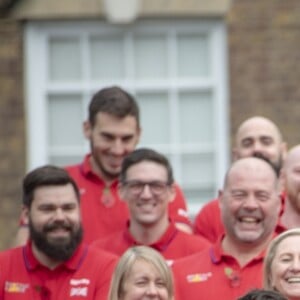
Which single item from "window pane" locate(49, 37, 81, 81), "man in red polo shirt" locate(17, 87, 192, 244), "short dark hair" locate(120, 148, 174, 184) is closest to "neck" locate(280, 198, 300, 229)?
"man in red polo shirt" locate(17, 87, 192, 244)

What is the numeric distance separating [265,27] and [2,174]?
2552mm

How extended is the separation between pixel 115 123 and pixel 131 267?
6.55 ft

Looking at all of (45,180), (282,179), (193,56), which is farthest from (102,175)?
(193,56)

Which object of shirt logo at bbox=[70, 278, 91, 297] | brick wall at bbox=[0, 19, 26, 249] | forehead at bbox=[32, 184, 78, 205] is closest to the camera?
shirt logo at bbox=[70, 278, 91, 297]

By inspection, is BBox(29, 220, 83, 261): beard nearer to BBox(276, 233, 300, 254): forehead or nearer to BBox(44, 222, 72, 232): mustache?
BBox(44, 222, 72, 232): mustache

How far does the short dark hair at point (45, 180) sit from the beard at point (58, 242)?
0.21 meters

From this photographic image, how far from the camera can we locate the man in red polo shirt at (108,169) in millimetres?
11242

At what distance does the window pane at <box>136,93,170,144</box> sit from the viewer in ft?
50.9

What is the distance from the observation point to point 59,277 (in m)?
10.3

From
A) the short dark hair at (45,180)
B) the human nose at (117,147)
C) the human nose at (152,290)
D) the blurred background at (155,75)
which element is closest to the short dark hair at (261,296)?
the human nose at (152,290)

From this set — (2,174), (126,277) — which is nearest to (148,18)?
(2,174)

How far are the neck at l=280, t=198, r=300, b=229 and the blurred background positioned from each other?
4276mm

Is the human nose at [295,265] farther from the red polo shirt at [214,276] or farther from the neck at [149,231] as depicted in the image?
the neck at [149,231]

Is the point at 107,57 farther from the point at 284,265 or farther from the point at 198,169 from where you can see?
the point at 284,265
